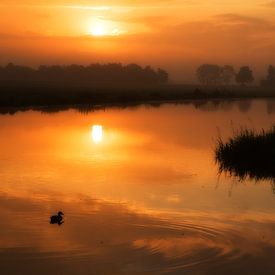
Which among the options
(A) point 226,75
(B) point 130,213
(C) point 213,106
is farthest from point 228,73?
(B) point 130,213

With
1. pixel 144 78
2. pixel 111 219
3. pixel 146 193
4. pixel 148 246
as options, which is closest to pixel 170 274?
pixel 148 246

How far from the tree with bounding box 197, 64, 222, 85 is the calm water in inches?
6281

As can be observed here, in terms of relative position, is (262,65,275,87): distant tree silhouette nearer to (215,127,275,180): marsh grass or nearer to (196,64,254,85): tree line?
(196,64,254,85): tree line

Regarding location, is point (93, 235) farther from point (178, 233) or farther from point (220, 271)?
point (220, 271)

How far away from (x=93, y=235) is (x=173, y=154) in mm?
11661

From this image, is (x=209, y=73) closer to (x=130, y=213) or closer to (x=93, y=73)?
(x=93, y=73)

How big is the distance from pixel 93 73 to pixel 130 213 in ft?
532

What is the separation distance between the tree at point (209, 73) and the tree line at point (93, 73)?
36.0 feet

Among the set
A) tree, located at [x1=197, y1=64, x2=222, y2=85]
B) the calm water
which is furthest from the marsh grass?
tree, located at [x1=197, y1=64, x2=222, y2=85]

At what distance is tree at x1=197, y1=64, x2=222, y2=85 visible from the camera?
181375 mm

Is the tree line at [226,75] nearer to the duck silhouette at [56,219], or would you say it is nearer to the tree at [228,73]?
the tree at [228,73]

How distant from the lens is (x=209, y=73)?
18162 cm

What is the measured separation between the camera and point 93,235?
10344mm

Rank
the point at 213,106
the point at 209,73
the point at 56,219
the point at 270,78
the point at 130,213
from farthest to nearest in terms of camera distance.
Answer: the point at 209,73
the point at 270,78
the point at 213,106
the point at 130,213
the point at 56,219
